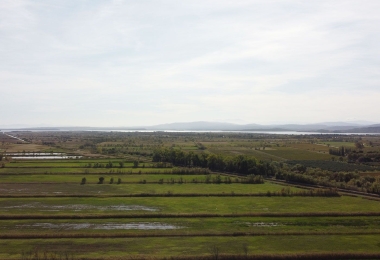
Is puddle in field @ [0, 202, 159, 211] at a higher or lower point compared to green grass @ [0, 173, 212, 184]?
lower

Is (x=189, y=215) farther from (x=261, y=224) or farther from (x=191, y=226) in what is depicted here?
(x=261, y=224)

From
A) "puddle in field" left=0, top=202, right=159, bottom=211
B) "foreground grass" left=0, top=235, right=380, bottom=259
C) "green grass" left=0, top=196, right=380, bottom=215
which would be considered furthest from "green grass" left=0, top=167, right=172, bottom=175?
"foreground grass" left=0, top=235, right=380, bottom=259

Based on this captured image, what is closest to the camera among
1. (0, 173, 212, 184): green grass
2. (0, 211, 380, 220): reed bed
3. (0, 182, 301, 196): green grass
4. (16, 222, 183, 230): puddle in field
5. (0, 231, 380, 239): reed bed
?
(0, 231, 380, 239): reed bed

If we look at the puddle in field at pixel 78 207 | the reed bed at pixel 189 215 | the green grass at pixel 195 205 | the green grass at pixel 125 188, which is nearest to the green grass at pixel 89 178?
the green grass at pixel 125 188

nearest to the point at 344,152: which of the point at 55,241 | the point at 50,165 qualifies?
the point at 50,165

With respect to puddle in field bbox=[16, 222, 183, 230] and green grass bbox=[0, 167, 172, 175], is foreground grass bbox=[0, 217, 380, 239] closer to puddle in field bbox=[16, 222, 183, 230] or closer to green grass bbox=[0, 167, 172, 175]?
puddle in field bbox=[16, 222, 183, 230]

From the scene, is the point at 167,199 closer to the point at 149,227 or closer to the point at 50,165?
the point at 149,227

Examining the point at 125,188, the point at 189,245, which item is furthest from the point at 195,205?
the point at 125,188

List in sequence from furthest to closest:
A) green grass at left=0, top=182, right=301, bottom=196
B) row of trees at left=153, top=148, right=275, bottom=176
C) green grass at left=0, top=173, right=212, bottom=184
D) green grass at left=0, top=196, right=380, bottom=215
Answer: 1. row of trees at left=153, top=148, right=275, bottom=176
2. green grass at left=0, top=173, right=212, bottom=184
3. green grass at left=0, top=182, right=301, bottom=196
4. green grass at left=0, top=196, right=380, bottom=215
